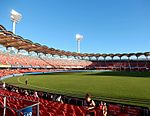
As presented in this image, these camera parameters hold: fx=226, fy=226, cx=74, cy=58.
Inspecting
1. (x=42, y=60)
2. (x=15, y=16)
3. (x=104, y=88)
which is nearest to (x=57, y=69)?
(x=42, y=60)

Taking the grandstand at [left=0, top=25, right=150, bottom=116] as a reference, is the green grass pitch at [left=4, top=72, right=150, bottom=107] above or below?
below

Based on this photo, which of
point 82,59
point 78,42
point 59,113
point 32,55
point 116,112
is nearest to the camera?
point 59,113

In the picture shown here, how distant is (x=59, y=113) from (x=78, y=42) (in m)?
143

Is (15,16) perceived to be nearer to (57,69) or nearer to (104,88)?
(57,69)

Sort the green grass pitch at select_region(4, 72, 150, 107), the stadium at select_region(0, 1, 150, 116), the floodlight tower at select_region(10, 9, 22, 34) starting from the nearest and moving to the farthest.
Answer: the green grass pitch at select_region(4, 72, 150, 107) → the stadium at select_region(0, 1, 150, 116) → the floodlight tower at select_region(10, 9, 22, 34)

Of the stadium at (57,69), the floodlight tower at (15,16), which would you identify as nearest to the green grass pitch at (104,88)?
the stadium at (57,69)

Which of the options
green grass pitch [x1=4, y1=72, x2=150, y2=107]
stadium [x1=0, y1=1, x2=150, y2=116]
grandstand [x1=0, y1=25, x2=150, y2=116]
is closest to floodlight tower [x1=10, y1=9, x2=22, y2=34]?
stadium [x1=0, y1=1, x2=150, y2=116]

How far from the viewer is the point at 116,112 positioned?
476 inches

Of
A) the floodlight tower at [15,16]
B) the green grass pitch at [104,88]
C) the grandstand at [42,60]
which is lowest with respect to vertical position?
the green grass pitch at [104,88]

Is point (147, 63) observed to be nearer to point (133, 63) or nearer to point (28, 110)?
point (133, 63)

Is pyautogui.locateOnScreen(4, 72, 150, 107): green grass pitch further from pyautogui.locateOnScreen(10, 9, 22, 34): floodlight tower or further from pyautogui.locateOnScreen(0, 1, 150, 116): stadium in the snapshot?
pyautogui.locateOnScreen(10, 9, 22, 34): floodlight tower

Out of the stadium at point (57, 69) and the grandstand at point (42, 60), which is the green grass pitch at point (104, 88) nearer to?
the stadium at point (57, 69)

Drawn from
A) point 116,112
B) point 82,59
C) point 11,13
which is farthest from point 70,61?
point 116,112

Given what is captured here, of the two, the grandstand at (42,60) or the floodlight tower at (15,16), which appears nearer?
the grandstand at (42,60)
